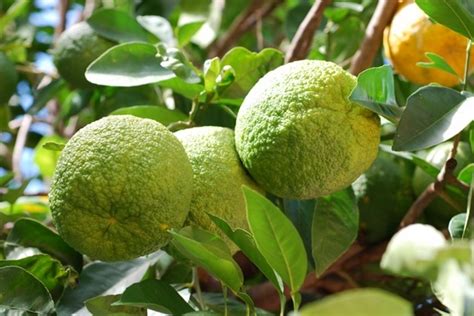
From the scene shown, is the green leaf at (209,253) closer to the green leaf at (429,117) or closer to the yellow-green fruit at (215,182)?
the yellow-green fruit at (215,182)

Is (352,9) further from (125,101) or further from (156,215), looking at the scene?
→ (156,215)

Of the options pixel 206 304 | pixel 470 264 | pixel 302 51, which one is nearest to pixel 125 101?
pixel 302 51

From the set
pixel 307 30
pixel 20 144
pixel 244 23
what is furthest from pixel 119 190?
pixel 244 23

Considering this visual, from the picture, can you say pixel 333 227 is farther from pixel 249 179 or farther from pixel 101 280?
pixel 101 280

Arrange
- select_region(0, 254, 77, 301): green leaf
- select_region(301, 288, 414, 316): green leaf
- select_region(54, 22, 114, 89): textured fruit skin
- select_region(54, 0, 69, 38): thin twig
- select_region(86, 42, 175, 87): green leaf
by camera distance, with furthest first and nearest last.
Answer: select_region(54, 0, 69, 38): thin twig → select_region(54, 22, 114, 89): textured fruit skin → select_region(86, 42, 175, 87): green leaf → select_region(0, 254, 77, 301): green leaf → select_region(301, 288, 414, 316): green leaf

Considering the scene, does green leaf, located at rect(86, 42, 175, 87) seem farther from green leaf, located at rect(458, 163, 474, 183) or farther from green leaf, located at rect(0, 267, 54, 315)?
green leaf, located at rect(458, 163, 474, 183)

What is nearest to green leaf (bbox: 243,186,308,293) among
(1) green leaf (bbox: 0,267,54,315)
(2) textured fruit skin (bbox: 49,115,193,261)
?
(2) textured fruit skin (bbox: 49,115,193,261)

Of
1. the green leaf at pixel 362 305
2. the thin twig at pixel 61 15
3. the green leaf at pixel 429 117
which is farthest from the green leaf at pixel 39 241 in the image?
the thin twig at pixel 61 15
